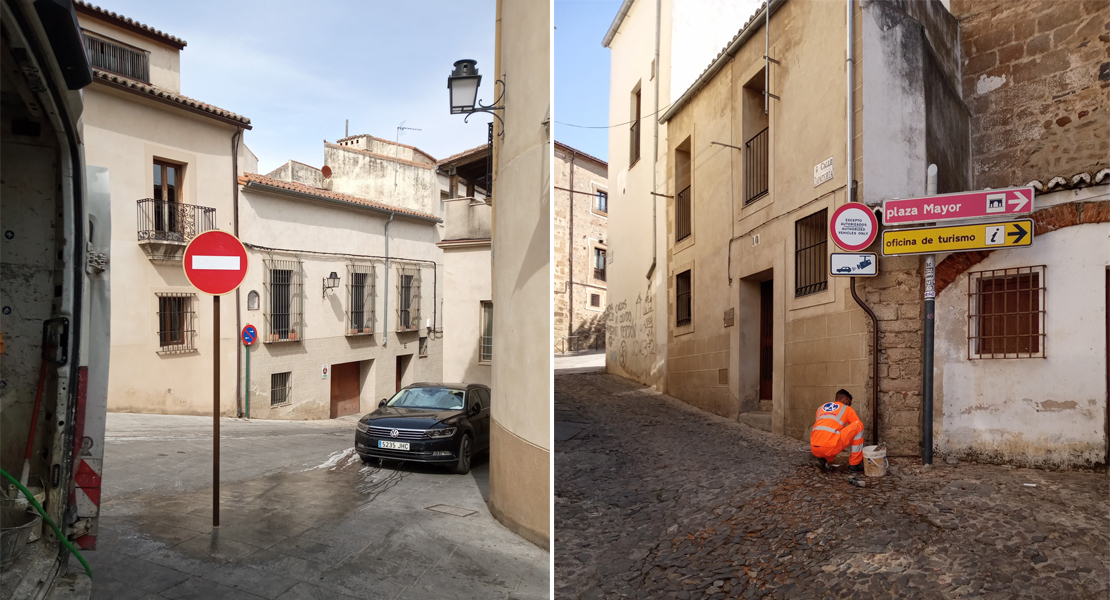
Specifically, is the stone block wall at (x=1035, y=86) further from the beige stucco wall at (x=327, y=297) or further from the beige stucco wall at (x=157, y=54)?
the beige stucco wall at (x=157, y=54)

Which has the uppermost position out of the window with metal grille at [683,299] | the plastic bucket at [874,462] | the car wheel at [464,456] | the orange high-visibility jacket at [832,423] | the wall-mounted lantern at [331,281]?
the wall-mounted lantern at [331,281]

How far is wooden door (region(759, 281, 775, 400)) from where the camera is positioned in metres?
9.63

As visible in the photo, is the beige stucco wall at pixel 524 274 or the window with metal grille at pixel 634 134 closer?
the beige stucco wall at pixel 524 274

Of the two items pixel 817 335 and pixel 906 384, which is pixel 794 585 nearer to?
pixel 906 384

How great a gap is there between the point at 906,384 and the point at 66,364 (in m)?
6.62

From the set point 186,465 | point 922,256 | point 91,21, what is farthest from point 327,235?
point 922,256

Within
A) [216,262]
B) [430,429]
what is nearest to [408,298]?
[430,429]

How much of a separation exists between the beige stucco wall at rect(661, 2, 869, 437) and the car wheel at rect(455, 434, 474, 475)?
12.3ft

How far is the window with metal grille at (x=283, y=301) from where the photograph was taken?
1792cm

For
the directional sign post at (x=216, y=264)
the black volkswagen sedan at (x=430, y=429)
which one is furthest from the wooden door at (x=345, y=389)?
the directional sign post at (x=216, y=264)

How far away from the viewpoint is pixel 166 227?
15797 millimetres

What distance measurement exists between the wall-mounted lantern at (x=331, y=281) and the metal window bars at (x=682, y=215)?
10540 mm

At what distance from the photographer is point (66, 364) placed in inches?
135

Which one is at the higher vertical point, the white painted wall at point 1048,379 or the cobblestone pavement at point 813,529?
the white painted wall at point 1048,379
